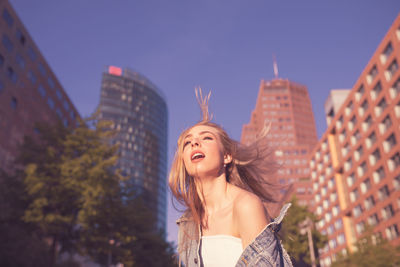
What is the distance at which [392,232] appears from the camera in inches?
1521

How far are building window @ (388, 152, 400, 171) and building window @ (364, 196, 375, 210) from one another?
6.73 metres

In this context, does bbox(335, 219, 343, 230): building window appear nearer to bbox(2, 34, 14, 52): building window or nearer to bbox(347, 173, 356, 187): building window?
bbox(347, 173, 356, 187): building window

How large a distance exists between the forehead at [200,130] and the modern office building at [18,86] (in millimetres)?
28750

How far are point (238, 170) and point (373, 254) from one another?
1200 inches

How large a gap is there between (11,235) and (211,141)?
18127 millimetres

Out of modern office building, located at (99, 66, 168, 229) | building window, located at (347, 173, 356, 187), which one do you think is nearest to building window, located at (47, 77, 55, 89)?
building window, located at (347, 173, 356, 187)

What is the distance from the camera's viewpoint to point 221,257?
2.06 meters

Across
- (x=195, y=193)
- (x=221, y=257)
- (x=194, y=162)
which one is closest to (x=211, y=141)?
(x=194, y=162)

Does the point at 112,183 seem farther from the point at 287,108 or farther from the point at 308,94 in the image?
the point at 308,94

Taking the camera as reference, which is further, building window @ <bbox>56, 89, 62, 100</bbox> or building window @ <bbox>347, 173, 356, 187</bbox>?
building window @ <bbox>347, 173, 356, 187</bbox>

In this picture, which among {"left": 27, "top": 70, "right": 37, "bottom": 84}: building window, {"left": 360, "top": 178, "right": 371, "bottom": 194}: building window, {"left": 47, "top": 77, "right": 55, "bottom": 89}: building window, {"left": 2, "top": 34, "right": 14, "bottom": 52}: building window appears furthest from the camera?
{"left": 47, "top": 77, "right": 55, "bottom": 89}: building window

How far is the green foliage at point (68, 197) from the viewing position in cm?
1619

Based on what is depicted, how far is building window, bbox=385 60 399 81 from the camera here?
37219mm

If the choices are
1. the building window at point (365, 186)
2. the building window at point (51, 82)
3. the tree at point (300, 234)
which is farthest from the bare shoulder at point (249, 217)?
the building window at point (51, 82)
